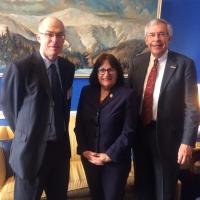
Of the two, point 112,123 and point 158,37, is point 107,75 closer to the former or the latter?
point 112,123

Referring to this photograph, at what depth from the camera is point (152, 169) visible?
2.00 metres

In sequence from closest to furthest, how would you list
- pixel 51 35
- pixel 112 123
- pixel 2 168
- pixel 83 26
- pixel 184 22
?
pixel 51 35, pixel 112 123, pixel 2 168, pixel 83 26, pixel 184 22

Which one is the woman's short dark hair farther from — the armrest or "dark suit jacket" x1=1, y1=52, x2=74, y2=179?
the armrest

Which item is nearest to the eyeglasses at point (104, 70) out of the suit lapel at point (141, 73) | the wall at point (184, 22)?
the suit lapel at point (141, 73)

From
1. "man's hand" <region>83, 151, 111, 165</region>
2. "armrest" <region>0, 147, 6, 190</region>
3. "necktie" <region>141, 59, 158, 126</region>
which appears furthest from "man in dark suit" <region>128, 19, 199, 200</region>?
"armrest" <region>0, 147, 6, 190</region>

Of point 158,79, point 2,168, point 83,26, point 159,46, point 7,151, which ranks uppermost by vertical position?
point 83,26

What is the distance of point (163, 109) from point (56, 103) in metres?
0.70

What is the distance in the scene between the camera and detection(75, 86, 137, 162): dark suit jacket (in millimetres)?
1772

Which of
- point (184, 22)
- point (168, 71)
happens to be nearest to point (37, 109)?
point (168, 71)

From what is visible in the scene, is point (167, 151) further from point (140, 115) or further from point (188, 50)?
point (188, 50)

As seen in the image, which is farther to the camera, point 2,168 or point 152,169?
point 2,168

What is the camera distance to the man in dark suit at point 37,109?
1.59 m

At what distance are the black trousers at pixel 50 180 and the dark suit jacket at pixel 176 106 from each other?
649mm

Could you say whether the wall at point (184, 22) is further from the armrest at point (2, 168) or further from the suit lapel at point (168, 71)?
the armrest at point (2, 168)
